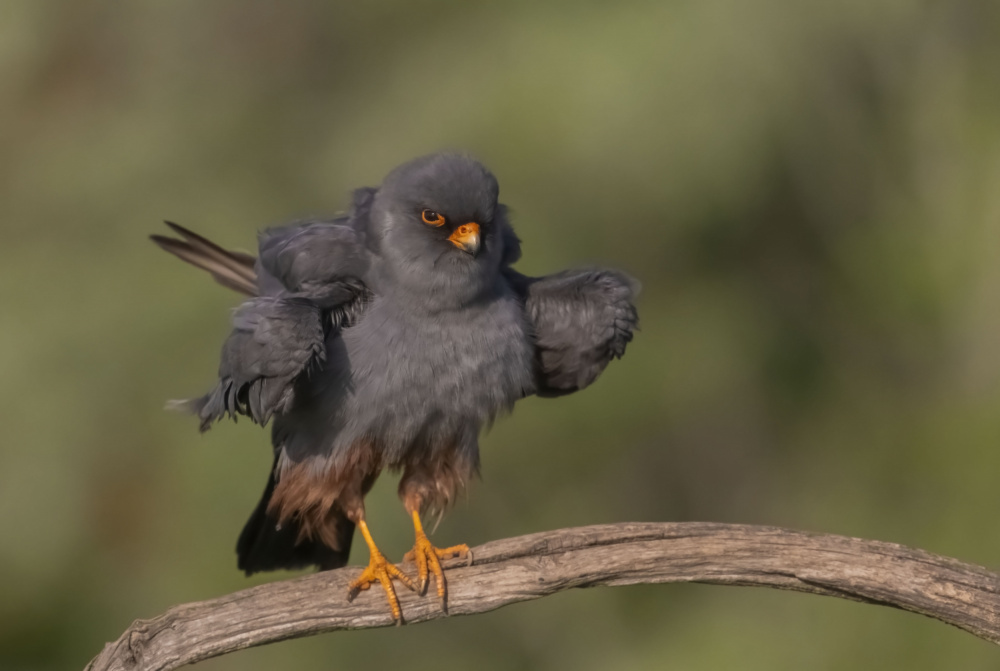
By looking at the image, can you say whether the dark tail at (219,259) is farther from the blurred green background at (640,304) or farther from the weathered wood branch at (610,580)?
the blurred green background at (640,304)

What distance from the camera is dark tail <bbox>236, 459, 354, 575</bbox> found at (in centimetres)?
454

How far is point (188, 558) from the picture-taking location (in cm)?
697

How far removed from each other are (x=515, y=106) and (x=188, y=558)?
3840 mm

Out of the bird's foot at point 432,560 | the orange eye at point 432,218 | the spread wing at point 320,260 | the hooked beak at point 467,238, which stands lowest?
the bird's foot at point 432,560

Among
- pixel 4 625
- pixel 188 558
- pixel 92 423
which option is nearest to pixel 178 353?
pixel 92 423

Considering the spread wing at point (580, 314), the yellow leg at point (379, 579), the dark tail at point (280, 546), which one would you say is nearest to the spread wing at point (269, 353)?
the yellow leg at point (379, 579)

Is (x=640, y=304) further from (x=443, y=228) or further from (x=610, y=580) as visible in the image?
(x=610, y=580)

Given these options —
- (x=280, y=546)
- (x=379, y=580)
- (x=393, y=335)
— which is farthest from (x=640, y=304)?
(x=379, y=580)

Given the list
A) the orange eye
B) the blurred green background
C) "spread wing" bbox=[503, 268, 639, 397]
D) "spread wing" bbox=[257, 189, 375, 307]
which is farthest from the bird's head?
the blurred green background

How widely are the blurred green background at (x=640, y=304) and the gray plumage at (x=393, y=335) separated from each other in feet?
8.32

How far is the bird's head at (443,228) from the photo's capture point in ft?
12.8

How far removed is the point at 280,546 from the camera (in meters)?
4.61

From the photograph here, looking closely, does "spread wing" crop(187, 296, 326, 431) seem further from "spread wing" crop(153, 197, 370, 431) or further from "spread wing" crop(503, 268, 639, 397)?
"spread wing" crop(503, 268, 639, 397)

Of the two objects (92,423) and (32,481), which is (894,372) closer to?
(92,423)
